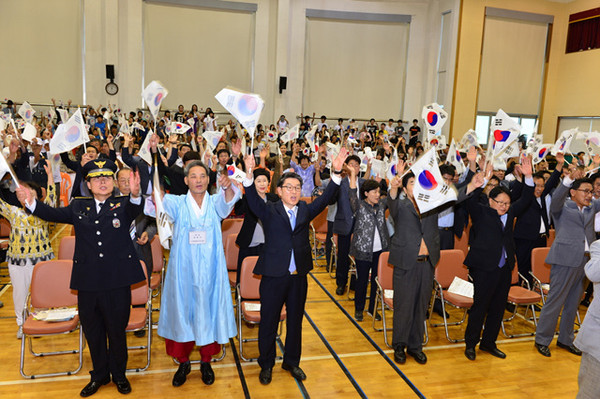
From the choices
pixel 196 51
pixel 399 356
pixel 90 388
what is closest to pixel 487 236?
pixel 399 356

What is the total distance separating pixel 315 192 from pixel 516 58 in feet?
56.2

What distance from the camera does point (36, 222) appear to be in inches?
195

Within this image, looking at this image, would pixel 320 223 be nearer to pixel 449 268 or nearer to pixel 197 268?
pixel 449 268

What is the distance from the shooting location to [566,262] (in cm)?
514

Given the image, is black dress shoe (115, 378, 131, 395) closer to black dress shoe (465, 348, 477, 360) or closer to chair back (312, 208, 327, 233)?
black dress shoe (465, 348, 477, 360)

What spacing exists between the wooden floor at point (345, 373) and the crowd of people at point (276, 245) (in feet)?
0.54

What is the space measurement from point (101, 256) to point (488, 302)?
4.08 m

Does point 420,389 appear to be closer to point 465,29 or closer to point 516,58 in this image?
point 465,29

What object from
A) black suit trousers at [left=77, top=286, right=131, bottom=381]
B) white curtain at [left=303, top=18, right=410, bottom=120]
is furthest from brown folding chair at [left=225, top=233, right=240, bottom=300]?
white curtain at [left=303, top=18, right=410, bottom=120]

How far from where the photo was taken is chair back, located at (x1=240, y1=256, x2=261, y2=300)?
4988 millimetres

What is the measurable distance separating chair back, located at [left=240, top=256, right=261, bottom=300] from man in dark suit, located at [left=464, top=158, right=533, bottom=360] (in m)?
2.42

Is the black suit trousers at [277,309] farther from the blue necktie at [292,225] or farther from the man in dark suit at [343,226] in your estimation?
the man in dark suit at [343,226]

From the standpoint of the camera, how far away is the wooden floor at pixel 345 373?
13.9ft

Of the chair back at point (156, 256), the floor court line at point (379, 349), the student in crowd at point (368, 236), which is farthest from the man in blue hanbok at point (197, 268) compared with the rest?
the student in crowd at point (368, 236)
